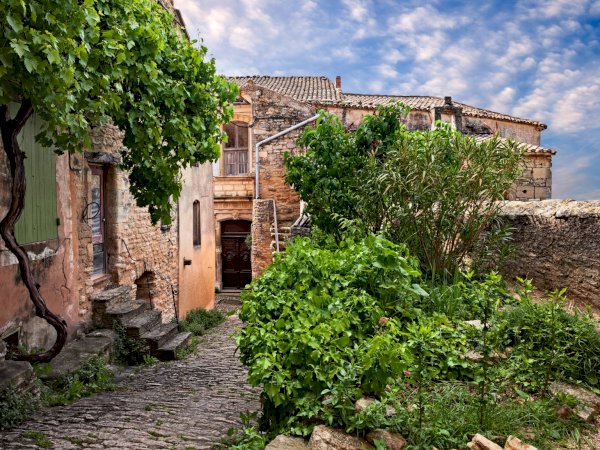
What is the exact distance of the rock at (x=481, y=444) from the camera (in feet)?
8.62

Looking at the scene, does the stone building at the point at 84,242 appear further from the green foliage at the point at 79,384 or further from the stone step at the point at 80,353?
the green foliage at the point at 79,384

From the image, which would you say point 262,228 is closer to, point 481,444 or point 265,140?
point 265,140

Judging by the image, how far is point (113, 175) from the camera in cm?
818

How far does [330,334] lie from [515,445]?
1247mm

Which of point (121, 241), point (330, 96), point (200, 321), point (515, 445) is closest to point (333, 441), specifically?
point (515, 445)

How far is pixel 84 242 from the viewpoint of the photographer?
729cm

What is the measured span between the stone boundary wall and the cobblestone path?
3.34 m

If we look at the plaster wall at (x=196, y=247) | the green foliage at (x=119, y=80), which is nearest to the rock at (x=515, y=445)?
the green foliage at (x=119, y=80)

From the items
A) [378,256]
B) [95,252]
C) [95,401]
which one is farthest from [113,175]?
[378,256]

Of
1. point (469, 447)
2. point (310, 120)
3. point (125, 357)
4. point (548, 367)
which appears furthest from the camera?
point (310, 120)

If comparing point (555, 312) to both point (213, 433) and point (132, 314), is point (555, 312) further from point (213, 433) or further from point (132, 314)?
point (132, 314)

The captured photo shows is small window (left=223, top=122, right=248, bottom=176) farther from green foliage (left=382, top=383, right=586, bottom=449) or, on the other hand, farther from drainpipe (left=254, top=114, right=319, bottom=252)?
green foliage (left=382, top=383, right=586, bottom=449)

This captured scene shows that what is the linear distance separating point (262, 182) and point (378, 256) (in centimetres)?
1179

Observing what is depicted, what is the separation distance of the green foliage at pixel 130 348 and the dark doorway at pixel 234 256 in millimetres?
11135
